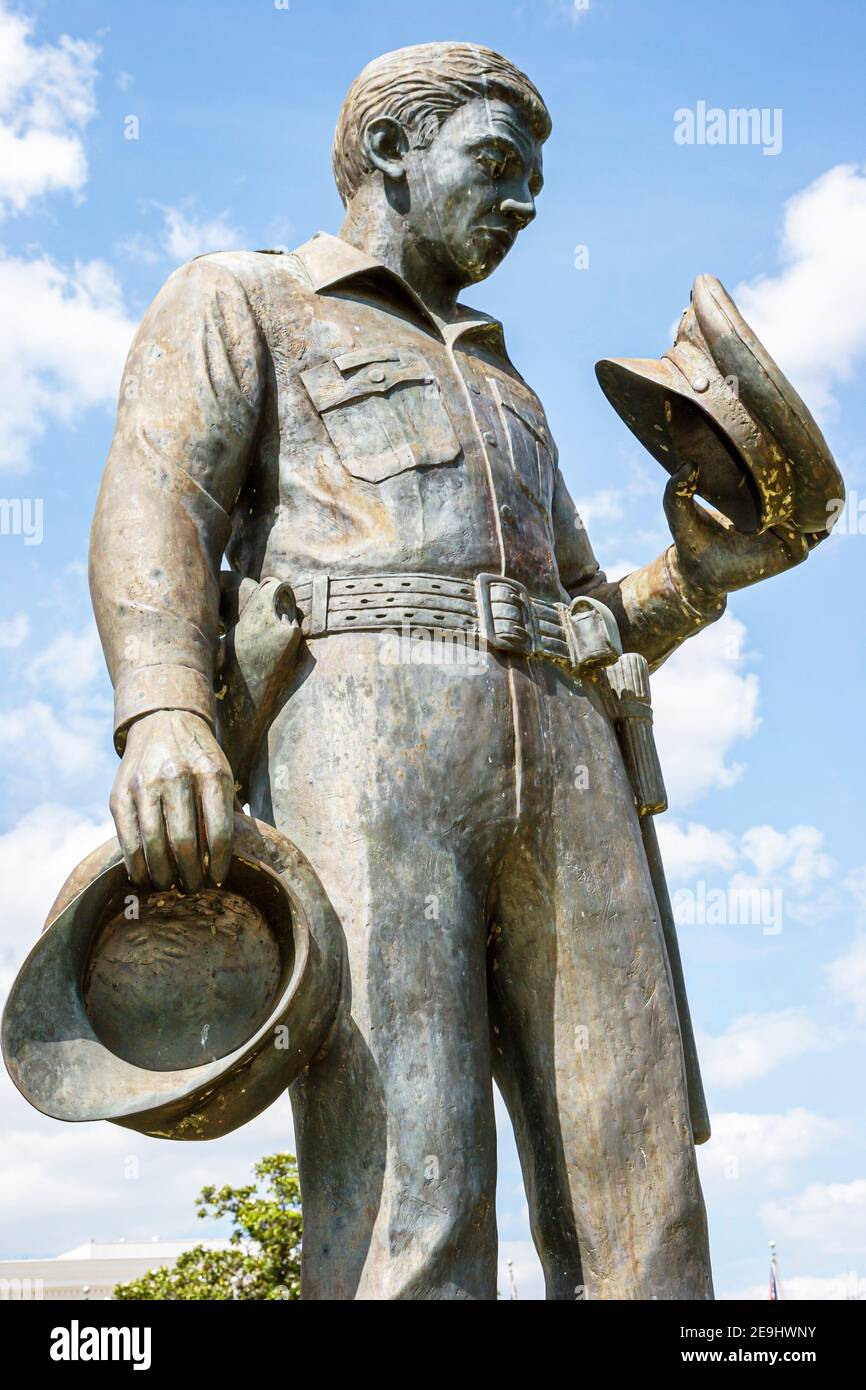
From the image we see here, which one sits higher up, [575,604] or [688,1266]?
[575,604]

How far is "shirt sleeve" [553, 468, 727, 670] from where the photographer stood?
636cm

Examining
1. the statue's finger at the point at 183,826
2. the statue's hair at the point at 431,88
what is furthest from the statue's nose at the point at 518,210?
the statue's finger at the point at 183,826

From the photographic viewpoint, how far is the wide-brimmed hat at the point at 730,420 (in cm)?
563

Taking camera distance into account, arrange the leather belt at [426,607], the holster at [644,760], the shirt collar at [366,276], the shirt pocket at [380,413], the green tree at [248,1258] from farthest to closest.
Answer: the green tree at [248,1258], the shirt collar at [366,276], the holster at [644,760], the shirt pocket at [380,413], the leather belt at [426,607]

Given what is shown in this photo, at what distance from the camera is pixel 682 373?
5844mm

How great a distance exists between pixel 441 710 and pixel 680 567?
141 centimetres

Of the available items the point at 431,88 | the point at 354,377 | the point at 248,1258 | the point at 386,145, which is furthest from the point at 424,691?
the point at 248,1258

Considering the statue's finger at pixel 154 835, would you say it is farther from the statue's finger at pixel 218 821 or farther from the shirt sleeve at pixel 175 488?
the shirt sleeve at pixel 175 488

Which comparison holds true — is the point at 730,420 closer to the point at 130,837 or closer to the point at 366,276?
the point at 366,276

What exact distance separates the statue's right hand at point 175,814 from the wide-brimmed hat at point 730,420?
2037mm
